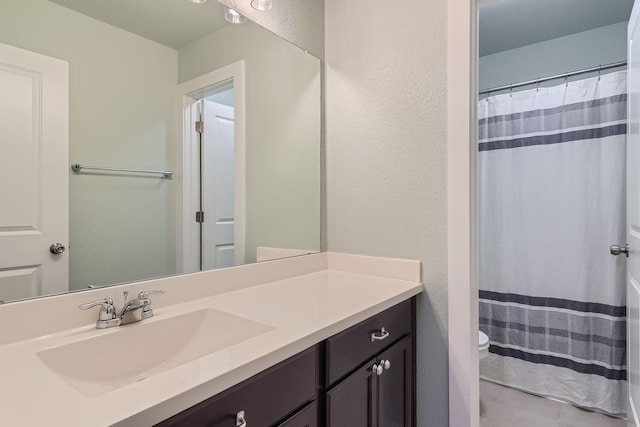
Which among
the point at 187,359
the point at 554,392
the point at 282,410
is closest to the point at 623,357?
the point at 554,392

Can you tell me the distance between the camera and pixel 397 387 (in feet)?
3.98

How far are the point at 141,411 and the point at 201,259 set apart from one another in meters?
0.73

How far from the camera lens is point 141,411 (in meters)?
0.49

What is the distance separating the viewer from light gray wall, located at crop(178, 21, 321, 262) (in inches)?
53.8

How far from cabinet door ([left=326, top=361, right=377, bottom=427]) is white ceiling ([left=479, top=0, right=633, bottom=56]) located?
6.56 ft

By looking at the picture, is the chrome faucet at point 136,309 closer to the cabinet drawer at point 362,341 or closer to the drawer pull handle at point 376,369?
the cabinet drawer at point 362,341

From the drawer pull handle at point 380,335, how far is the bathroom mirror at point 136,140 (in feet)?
1.89

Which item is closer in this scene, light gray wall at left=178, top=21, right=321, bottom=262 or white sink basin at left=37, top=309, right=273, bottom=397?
white sink basin at left=37, top=309, right=273, bottom=397

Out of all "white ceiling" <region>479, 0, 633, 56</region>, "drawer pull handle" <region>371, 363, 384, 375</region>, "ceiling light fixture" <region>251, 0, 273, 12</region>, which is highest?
"white ceiling" <region>479, 0, 633, 56</region>

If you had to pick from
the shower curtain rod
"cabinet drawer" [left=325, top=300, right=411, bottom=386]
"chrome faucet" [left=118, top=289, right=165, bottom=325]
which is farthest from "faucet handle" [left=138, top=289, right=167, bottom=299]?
the shower curtain rod

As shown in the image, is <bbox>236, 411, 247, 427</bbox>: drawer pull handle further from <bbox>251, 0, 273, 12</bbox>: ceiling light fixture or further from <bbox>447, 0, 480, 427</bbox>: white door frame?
<bbox>251, 0, 273, 12</bbox>: ceiling light fixture

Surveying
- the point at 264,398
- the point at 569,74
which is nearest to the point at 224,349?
the point at 264,398

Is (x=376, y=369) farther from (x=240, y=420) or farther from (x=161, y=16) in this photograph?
(x=161, y=16)

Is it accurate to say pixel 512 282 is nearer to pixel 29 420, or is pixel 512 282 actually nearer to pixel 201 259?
pixel 201 259
